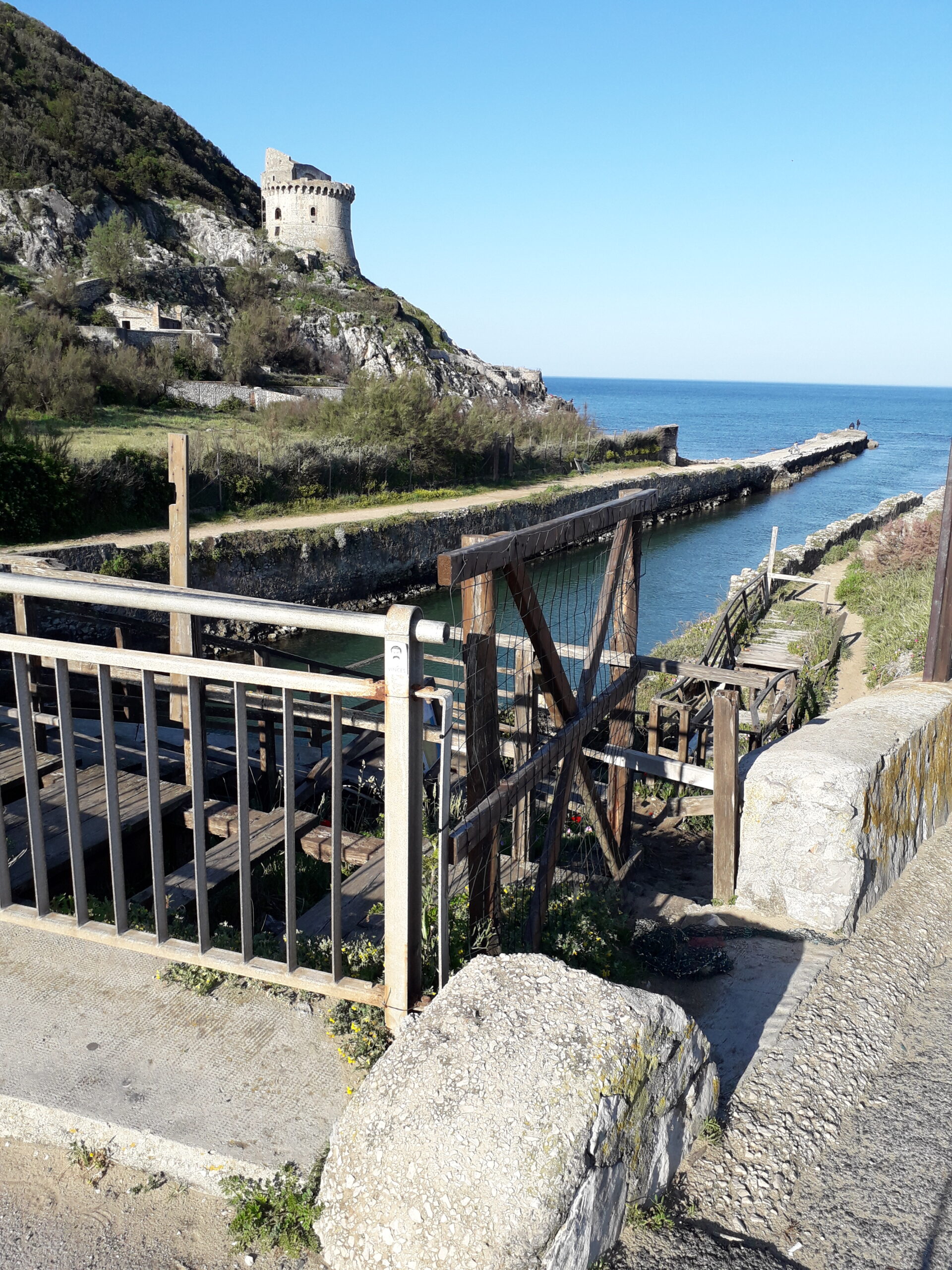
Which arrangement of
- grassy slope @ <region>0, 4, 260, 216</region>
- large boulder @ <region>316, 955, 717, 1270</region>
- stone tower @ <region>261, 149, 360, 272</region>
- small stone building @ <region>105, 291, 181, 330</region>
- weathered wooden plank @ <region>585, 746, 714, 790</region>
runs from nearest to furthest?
large boulder @ <region>316, 955, 717, 1270</region> < weathered wooden plank @ <region>585, 746, 714, 790</region> < small stone building @ <region>105, 291, 181, 330</region> < grassy slope @ <region>0, 4, 260, 216</region> < stone tower @ <region>261, 149, 360, 272</region>

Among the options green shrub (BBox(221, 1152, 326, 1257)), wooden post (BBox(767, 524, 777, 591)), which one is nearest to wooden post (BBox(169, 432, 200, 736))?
green shrub (BBox(221, 1152, 326, 1257))

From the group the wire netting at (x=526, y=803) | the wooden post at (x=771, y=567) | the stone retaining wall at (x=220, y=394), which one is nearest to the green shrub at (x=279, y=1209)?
the wire netting at (x=526, y=803)

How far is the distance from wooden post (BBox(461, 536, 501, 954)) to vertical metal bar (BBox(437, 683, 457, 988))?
657 mm

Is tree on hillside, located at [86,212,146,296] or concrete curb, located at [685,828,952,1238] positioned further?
tree on hillside, located at [86,212,146,296]

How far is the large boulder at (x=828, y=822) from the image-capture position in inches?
153

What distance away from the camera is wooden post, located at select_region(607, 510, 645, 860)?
17.8 feet

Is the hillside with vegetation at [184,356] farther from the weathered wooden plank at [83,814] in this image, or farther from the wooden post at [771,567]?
the weathered wooden plank at [83,814]

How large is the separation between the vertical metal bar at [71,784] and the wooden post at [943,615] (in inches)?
217

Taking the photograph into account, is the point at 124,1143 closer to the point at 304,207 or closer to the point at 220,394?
the point at 220,394

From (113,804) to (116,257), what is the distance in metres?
53.2

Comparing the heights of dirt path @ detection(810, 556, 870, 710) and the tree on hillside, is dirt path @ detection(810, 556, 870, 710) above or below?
below

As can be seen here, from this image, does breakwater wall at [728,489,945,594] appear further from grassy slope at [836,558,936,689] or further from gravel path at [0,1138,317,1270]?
gravel path at [0,1138,317,1270]

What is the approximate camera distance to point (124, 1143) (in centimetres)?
221

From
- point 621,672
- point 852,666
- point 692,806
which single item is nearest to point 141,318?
point 852,666
